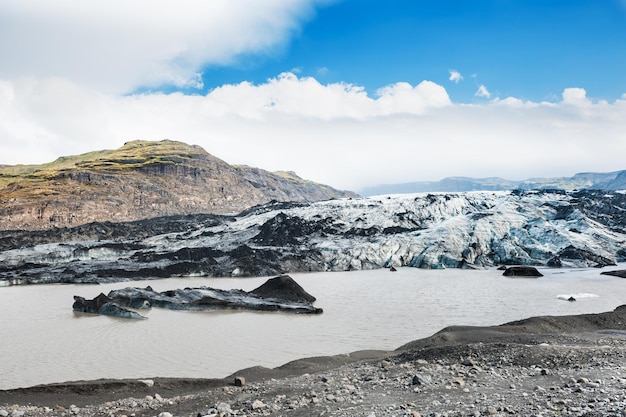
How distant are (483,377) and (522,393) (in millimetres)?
1262

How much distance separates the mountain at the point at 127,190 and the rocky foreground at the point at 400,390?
6330cm

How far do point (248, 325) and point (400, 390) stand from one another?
11.2 m

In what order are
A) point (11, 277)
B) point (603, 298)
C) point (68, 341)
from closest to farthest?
point (68, 341), point (603, 298), point (11, 277)

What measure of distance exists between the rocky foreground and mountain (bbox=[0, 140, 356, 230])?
2492 inches

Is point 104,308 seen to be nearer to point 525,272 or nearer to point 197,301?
point 197,301

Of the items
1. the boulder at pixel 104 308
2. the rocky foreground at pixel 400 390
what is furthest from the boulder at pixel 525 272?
the boulder at pixel 104 308

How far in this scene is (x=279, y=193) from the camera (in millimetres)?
125562

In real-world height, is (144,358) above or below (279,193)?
below

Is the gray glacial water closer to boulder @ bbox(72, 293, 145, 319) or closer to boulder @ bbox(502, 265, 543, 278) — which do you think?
boulder @ bbox(72, 293, 145, 319)

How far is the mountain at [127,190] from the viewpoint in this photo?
217 feet

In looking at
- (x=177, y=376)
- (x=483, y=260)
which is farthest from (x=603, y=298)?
(x=177, y=376)

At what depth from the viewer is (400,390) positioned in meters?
8.01

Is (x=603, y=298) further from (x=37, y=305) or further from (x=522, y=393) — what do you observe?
(x=37, y=305)

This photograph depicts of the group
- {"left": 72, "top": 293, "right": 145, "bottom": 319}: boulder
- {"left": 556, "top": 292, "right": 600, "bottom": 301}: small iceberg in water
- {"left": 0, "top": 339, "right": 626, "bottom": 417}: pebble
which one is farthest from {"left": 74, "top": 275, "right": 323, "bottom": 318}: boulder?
{"left": 556, "top": 292, "right": 600, "bottom": 301}: small iceberg in water
